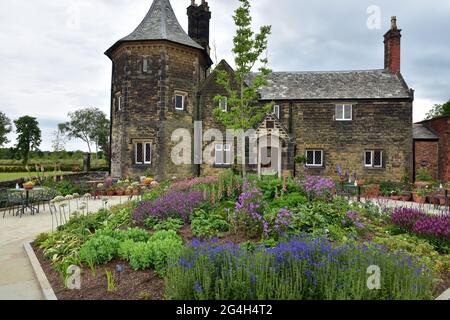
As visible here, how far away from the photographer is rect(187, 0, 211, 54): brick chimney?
2423 centimetres

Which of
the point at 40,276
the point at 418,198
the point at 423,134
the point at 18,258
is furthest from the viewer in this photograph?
the point at 423,134

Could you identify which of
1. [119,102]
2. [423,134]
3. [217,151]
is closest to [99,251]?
[217,151]

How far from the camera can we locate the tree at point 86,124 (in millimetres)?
74688

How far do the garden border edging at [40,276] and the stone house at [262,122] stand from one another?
12.8 metres

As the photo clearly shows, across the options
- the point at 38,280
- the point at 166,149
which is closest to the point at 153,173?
the point at 166,149

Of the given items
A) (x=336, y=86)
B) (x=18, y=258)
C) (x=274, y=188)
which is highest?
(x=336, y=86)

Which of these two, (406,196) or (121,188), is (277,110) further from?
(121,188)

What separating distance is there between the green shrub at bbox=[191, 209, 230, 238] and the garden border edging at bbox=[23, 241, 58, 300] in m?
2.71

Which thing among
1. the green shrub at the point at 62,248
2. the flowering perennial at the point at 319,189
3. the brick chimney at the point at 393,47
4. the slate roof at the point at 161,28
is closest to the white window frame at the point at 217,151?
the slate roof at the point at 161,28

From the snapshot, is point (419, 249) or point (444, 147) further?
point (444, 147)

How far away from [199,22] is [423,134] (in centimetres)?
1952

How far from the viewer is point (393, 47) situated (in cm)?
2341

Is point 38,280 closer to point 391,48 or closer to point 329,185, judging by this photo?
point 329,185

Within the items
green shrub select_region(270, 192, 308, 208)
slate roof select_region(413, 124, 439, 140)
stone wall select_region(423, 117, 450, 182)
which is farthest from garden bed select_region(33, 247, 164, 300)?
slate roof select_region(413, 124, 439, 140)
